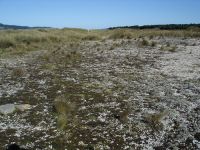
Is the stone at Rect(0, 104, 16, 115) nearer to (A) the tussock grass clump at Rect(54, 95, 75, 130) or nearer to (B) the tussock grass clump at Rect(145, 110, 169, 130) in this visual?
(A) the tussock grass clump at Rect(54, 95, 75, 130)

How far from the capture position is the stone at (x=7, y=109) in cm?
1418

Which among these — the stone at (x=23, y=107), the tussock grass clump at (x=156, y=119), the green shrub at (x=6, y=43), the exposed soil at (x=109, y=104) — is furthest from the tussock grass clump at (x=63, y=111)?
the green shrub at (x=6, y=43)

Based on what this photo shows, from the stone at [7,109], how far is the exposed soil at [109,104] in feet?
1.40

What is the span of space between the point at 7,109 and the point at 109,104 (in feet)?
14.7

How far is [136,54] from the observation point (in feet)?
101

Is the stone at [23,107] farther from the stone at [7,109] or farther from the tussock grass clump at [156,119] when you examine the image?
the tussock grass clump at [156,119]

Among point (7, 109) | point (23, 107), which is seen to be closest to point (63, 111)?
point (23, 107)

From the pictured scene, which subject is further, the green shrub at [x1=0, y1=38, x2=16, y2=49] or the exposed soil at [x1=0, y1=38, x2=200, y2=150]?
the green shrub at [x1=0, y1=38, x2=16, y2=49]

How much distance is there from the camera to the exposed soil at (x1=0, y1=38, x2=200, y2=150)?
11445mm

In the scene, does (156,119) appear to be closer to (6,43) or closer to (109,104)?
(109,104)

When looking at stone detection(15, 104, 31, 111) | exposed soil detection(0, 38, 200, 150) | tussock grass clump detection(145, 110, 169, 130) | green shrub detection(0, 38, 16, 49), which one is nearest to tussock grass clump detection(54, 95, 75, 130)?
exposed soil detection(0, 38, 200, 150)

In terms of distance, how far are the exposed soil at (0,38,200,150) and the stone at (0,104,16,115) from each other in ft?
1.40

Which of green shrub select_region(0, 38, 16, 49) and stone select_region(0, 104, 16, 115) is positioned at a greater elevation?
green shrub select_region(0, 38, 16, 49)

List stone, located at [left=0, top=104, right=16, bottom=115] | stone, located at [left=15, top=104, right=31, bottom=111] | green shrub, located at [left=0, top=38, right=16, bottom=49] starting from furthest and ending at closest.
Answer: green shrub, located at [left=0, top=38, right=16, bottom=49]
stone, located at [left=15, top=104, right=31, bottom=111]
stone, located at [left=0, top=104, right=16, bottom=115]
